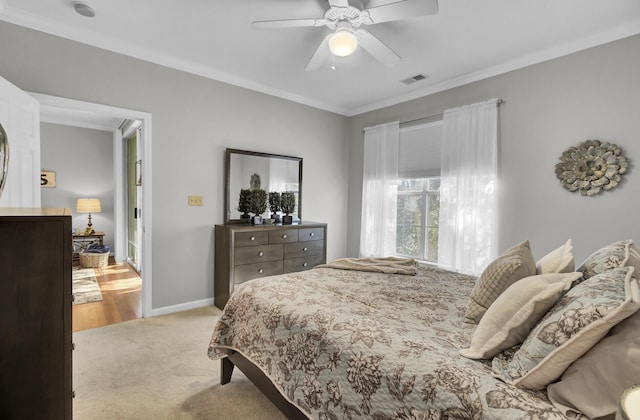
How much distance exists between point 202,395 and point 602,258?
227 centimetres

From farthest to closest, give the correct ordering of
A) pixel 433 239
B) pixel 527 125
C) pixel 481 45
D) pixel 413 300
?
pixel 433 239, pixel 527 125, pixel 481 45, pixel 413 300

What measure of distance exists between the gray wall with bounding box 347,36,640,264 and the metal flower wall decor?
61mm

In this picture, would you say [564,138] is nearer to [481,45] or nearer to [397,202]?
[481,45]

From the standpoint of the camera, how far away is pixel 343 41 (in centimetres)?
Result: 217

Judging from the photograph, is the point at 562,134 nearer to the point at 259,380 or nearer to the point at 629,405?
the point at 629,405

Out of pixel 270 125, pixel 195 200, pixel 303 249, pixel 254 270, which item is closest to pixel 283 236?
pixel 303 249

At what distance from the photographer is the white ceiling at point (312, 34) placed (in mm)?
2395

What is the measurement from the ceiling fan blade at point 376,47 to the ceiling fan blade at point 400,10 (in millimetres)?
110

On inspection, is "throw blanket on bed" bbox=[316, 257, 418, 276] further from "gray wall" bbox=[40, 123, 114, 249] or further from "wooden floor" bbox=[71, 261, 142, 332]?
"gray wall" bbox=[40, 123, 114, 249]

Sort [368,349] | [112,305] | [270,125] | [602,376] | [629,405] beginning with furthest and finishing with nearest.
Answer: [270,125] < [112,305] < [368,349] < [602,376] < [629,405]

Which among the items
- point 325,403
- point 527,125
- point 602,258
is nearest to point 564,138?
point 527,125

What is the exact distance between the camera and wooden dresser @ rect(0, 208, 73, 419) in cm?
108

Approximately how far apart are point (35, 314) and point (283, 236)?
270 cm

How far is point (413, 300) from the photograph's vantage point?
5.94ft
